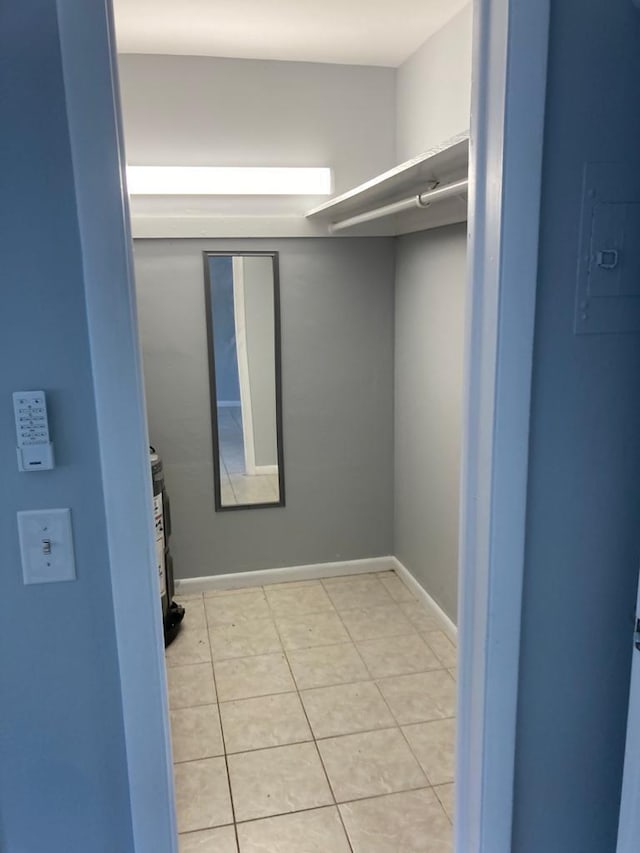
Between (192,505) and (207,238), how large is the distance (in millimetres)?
1340

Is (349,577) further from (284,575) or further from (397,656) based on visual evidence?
(397,656)

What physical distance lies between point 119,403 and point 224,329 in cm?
228

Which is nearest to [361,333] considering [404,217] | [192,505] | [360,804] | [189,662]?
[404,217]

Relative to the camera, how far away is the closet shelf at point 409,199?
208 cm

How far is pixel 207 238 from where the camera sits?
319cm

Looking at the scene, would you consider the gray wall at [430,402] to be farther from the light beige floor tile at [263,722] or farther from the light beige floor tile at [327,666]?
the light beige floor tile at [263,722]

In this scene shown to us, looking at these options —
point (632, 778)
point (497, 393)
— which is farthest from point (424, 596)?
point (497, 393)

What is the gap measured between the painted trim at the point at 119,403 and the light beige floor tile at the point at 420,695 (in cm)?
141

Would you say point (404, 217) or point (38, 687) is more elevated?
point (404, 217)

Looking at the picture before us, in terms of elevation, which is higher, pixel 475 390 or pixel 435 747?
pixel 475 390

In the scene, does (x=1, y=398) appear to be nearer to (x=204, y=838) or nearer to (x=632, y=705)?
(x=632, y=705)

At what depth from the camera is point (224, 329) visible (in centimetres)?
330

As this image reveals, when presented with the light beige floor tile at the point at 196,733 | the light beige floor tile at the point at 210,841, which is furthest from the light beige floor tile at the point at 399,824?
the light beige floor tile at the point at 196,733

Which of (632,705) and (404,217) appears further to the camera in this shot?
(404,217)
